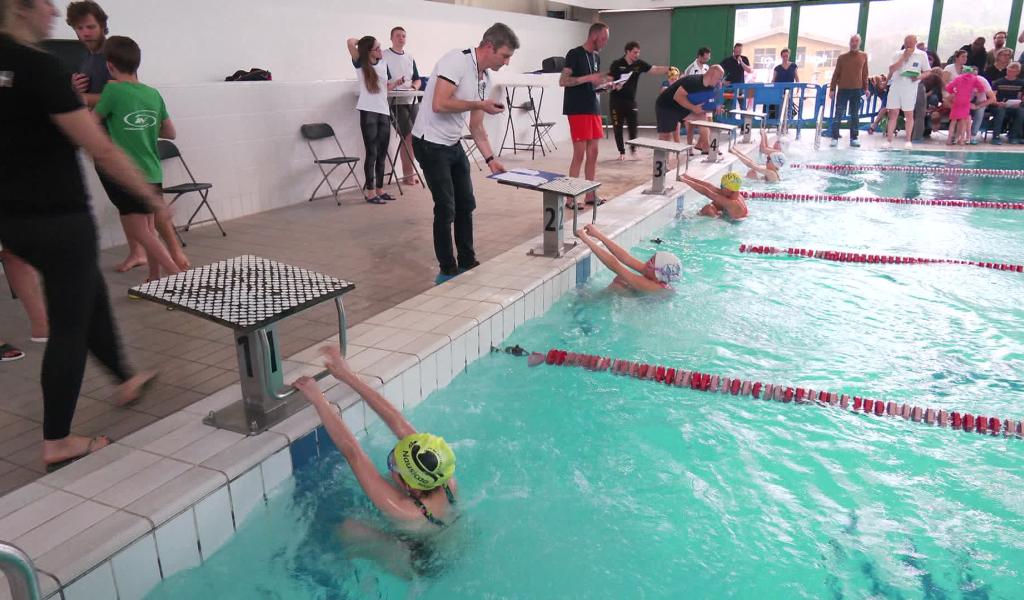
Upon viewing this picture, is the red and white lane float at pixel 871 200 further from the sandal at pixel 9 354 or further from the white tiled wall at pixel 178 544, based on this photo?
the white tiled wall at pixel 178 544

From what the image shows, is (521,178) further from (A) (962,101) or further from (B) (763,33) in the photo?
(B) (763,33)

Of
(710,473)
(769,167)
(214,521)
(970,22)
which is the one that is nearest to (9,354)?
(214,521)

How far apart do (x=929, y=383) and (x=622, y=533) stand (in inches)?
81.4

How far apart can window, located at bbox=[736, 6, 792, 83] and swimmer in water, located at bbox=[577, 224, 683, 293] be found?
1271cm

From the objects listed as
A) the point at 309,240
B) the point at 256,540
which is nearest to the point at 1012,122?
the point at 309,240

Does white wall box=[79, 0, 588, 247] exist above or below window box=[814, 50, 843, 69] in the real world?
below

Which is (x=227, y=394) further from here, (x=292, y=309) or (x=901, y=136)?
(x=901, y=136)

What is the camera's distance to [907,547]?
2461mm

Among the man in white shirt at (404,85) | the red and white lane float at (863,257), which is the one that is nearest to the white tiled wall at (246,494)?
the red and white lane float at (863,257)

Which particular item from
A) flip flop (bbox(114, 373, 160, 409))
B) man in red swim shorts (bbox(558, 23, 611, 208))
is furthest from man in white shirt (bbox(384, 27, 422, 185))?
flip flop (bbox(114, 373, 160, 409))

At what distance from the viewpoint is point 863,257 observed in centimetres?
578

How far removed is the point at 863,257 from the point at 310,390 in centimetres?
488

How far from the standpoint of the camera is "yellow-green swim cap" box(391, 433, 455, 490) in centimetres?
222

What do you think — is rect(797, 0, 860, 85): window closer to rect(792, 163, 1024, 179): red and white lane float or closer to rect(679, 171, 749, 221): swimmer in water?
rect(792, 163, 1024, 179): red and white lane float
